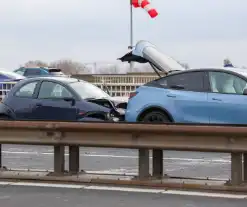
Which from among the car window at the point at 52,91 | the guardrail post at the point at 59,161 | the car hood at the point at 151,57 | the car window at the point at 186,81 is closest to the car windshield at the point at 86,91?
the car window at the point at 52,91

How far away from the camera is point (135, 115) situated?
42.3 ft

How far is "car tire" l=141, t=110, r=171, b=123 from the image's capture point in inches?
496

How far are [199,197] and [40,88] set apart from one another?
7.66 meters

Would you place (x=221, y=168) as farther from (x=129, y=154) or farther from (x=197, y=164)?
(x=129, y=154)

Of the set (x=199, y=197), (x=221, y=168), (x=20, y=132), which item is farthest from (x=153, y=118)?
(x=199, y=197)

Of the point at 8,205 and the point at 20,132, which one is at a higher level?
the point at 20,132

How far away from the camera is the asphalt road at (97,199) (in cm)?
723

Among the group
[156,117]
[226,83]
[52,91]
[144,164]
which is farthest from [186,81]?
[144,164]

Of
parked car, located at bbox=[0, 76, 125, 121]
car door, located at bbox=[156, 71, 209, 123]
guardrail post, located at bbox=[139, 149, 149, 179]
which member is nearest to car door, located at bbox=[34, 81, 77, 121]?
parked car, located at bbox=[0, 76, 125, 121]

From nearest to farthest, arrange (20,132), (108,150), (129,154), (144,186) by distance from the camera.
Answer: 1. (144,186)
2. (20,132)
3. (129,154)
4. (108,150)

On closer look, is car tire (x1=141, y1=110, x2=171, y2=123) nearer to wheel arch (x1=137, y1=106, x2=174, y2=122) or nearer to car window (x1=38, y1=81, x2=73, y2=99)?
wheel arch (x1=137, y1=106, x2=174, y2=122)

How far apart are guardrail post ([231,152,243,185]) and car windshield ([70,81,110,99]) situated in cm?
662

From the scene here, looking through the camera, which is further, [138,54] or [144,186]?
[138,54]

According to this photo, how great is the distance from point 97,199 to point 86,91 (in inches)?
285
